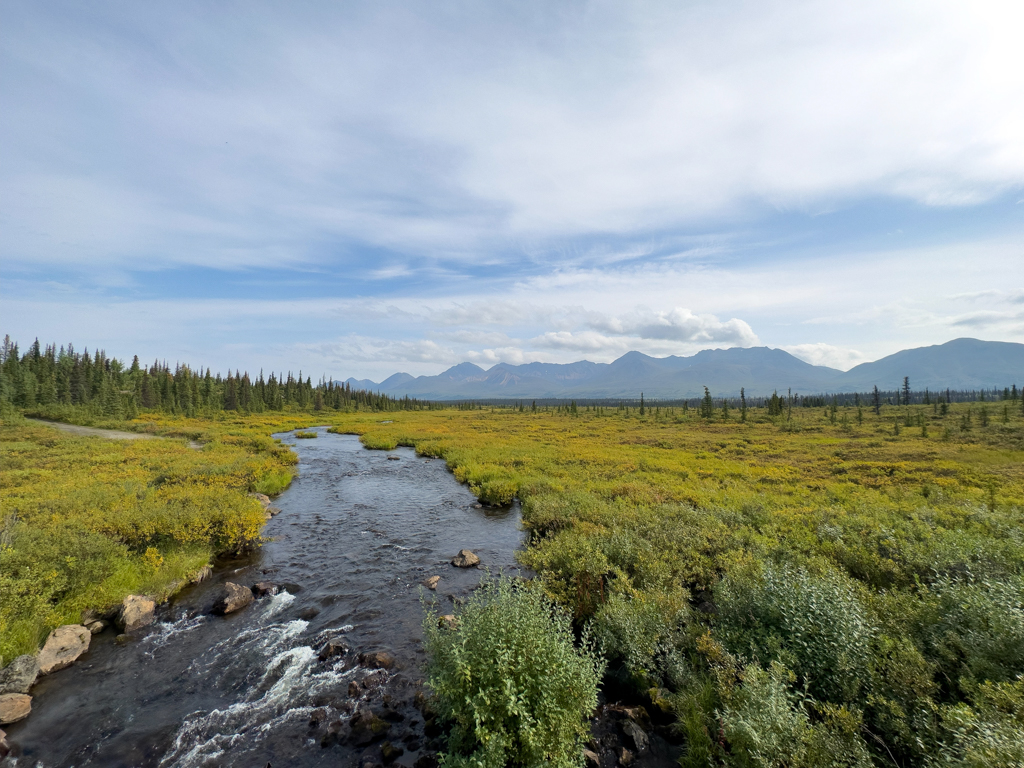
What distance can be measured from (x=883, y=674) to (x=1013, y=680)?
1.74 metres

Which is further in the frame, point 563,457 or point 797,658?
point 563,457

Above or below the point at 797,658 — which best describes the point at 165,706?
below

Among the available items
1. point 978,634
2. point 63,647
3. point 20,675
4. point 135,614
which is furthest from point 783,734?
point 135,614

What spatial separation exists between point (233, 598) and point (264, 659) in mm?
3488

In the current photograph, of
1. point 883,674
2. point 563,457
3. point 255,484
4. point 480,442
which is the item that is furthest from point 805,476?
point 255,484

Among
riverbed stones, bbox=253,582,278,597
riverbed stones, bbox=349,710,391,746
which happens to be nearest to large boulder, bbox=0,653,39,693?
riverbed stones, bbox=253,582,278,597

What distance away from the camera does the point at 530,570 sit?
16.4 m

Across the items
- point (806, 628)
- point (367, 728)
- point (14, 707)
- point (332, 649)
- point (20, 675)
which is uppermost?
point (806, 628)

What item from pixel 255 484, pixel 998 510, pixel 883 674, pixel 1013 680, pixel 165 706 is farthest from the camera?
pixel 255 484

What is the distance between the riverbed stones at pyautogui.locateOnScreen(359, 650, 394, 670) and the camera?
35.6 feet

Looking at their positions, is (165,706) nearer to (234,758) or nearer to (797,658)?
(234,758)

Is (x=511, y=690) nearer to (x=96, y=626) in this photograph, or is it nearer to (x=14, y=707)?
(x=14, y=707)

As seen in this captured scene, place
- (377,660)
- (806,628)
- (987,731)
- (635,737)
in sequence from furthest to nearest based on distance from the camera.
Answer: (377,660) < (806,628) < (635,737) < (987,731)

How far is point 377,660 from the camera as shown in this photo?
1095 centimetres
